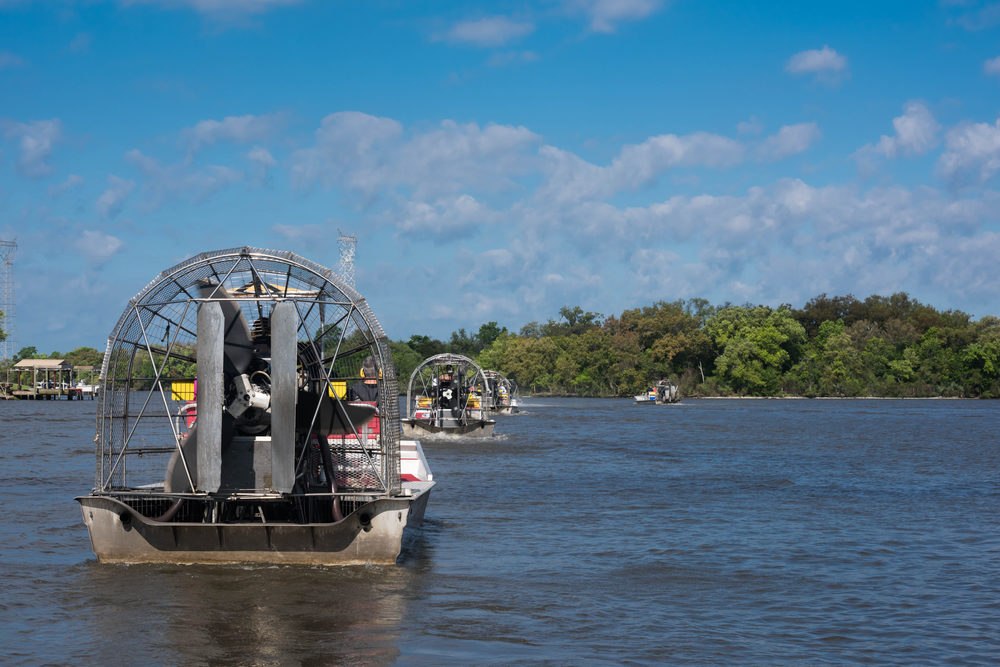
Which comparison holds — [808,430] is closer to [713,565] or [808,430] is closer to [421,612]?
[713,565]

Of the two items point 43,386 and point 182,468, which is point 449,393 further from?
point 43,386

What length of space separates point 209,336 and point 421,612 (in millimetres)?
4188

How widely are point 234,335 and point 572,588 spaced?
5584mm

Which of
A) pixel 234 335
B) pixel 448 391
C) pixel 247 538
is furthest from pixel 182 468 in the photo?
pixel 448 391

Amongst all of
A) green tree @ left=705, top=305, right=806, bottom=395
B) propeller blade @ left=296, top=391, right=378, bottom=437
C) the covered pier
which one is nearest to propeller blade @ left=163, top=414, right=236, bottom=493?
propeller blade @ left=296, top=391, right=378, bottom=437

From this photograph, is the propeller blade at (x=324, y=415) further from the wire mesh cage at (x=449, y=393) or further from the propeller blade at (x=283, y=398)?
the wire mesh cage at (x=449, y=393)

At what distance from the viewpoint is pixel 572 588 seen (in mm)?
12477

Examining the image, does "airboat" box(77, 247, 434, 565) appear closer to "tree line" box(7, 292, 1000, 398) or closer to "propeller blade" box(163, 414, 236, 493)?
"propeller blade" box(163, 414, 236, 493)

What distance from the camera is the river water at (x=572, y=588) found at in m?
9.78

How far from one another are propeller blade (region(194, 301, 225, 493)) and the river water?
1430 mm

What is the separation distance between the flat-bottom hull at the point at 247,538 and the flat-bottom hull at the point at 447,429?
30.5 metres

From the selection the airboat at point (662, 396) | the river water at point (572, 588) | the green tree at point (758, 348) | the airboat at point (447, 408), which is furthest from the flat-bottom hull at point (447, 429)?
the green tree at point (758, 348)

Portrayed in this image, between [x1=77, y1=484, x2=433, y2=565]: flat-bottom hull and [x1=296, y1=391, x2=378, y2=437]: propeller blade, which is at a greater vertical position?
[x1=296, y1=391, x2=378, y2=437]: propeller blade

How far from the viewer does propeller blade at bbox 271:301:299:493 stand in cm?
1180
